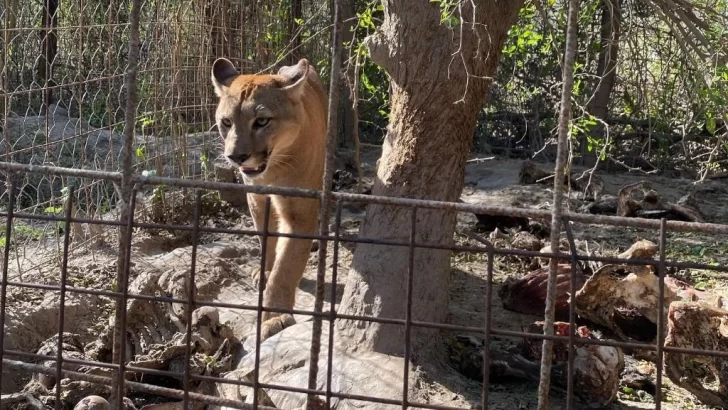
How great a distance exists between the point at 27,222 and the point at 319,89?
2921 mm

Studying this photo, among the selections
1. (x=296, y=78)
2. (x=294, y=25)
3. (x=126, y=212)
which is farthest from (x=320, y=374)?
(x=294, y=25)

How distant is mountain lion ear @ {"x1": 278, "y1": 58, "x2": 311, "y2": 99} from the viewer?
5.91 metres

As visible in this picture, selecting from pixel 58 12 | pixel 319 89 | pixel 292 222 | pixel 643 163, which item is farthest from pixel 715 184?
Answer: pixel 58 12

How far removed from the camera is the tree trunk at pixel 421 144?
4570 mm

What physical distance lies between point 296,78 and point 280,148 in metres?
0.54

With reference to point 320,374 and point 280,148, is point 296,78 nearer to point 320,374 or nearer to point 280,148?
point 280,148

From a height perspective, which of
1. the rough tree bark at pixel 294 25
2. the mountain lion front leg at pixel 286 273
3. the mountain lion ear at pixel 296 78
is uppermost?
the rough tree bark at pixel 294 25

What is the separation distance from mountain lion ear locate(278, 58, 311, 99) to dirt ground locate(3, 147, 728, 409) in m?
1.38

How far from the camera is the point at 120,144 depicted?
8125mm

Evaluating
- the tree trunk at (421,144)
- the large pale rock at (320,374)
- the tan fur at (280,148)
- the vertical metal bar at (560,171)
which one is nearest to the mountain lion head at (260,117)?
the tan fur at (280,148)

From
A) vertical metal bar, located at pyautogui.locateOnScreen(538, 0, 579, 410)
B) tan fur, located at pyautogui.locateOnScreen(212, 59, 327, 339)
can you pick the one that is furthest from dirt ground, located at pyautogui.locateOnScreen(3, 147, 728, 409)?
vertical metal bar, located at pyautogui.locateOnScreen(538, 0, 579, 410)

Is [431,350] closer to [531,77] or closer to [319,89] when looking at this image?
[319,89]

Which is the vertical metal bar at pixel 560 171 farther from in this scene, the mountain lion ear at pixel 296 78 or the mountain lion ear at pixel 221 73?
the mountain lion ear at pixel 221 73

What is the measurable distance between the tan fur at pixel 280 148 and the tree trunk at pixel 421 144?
855mm
